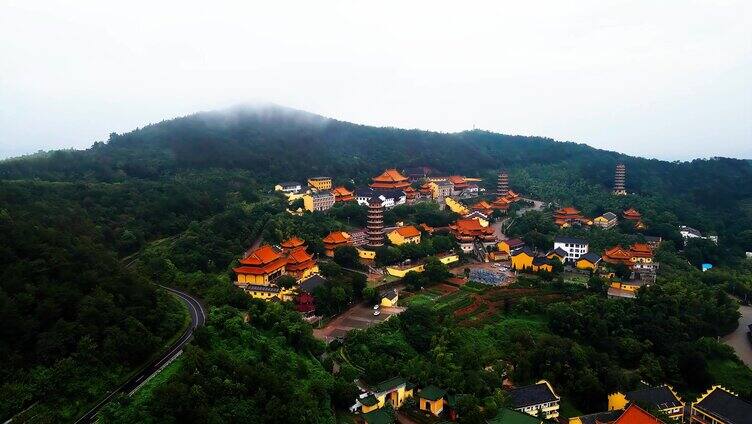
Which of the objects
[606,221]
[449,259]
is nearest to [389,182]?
[449,259]

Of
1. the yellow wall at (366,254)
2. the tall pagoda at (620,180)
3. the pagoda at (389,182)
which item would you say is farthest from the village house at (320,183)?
the tall pagoda at (620,180)

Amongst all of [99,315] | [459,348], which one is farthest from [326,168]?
[99,315]

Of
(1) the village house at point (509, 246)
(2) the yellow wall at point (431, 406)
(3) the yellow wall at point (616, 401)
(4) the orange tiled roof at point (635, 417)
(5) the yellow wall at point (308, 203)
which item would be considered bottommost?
(3) the yellow wall at point (616, 401)

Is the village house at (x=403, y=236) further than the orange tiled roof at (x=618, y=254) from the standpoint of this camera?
Yes

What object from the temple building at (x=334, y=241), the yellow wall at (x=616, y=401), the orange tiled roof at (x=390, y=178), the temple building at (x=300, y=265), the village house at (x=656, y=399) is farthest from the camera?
the orange tiled roof at (x=390, y=178)

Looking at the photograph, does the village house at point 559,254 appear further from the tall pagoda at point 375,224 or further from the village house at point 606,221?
the village house at point 606,221

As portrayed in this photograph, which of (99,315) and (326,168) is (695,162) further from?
(99,315)

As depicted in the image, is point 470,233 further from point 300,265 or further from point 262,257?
point 262,257

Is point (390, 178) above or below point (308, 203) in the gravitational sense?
above
